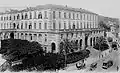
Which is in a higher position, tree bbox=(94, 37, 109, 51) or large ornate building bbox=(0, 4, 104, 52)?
large ornate building bbox=(0, 4, 104, 52)

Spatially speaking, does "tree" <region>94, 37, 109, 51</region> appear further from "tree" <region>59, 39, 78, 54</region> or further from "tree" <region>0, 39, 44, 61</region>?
"tree" <region>0, 39, 44, 61</region>

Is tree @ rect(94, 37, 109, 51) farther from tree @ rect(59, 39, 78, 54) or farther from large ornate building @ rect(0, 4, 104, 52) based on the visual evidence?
tree @ rect(59, 39, 78, 54)

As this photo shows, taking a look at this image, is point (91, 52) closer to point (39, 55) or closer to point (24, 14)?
point (39, 55)

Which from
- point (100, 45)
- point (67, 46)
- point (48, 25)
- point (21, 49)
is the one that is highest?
point (48, 25)

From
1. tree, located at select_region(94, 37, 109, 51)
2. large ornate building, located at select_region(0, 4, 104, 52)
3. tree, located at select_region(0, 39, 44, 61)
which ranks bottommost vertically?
tree, located at select_region(94, 37, 109, 51)

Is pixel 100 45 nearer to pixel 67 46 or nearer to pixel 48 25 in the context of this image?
pixel 67 46

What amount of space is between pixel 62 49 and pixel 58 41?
80cm

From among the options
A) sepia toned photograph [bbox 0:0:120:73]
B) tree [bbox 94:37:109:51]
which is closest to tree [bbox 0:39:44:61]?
sepia toned photograph [bbox 0:0:120:73]

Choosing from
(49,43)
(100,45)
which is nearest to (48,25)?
(49,43)

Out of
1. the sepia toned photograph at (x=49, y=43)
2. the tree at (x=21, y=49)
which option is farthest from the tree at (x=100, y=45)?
the tree at (x=21, y=49)

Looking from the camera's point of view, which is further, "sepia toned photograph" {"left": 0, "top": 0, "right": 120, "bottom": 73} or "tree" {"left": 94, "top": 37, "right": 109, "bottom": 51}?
"tree" {"left": 94, "top": 37, "right": 109, "bottom": 51}

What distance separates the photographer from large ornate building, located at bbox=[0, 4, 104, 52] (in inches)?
559

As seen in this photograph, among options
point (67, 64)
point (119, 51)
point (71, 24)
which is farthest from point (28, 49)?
point (119, 51)

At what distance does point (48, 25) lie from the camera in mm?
14539
